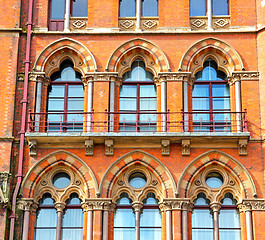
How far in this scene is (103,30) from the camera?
29.4m

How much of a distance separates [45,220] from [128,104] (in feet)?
17.0

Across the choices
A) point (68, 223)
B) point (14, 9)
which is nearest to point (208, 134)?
point (68, 223)

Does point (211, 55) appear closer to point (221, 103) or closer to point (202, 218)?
point (221, 103)

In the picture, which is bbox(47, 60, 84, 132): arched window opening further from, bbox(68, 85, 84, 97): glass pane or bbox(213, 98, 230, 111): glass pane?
bbox(213, 98, 230, 111): glass pane

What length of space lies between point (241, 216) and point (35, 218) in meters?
7.00

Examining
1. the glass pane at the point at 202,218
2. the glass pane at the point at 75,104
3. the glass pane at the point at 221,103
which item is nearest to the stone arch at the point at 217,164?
the glass pane at the point at 202,218

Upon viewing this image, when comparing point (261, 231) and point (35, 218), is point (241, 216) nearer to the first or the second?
point (261, 231)

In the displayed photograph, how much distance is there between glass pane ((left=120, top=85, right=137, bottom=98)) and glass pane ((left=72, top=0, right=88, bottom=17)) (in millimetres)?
3296

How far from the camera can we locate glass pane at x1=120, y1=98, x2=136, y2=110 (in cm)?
2873

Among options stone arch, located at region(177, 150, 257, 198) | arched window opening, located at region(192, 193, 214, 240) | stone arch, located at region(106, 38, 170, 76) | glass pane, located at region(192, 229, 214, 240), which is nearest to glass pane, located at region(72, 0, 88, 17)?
stone arch, located at region(106, 38, 170, 76)

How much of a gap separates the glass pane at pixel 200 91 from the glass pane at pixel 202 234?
5.08 metres

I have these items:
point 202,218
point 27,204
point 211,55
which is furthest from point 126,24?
point 202,218

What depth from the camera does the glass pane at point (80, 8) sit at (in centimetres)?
3005

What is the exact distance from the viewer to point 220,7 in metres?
30.0
